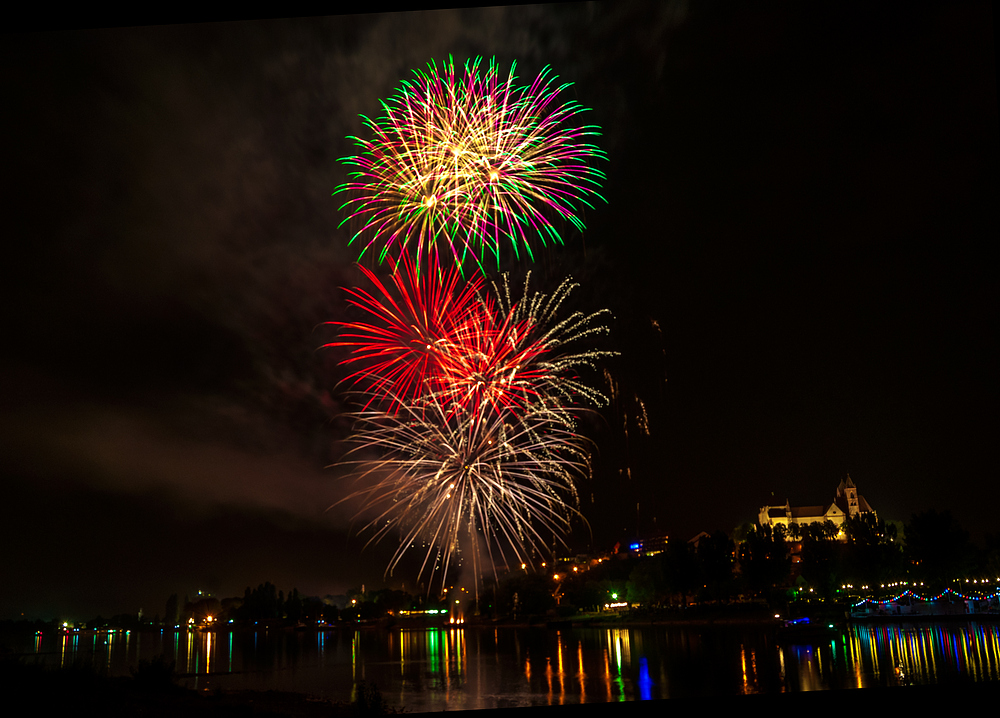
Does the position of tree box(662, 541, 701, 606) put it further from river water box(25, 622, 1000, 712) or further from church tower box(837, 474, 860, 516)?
church tower box(837, 474, 860, 516)

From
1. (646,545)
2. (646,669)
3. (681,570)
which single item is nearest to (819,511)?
(646,545)

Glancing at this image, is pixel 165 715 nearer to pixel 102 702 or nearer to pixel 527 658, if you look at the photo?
pixel 102 702

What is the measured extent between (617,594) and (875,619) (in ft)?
128

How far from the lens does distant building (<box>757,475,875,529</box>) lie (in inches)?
3590

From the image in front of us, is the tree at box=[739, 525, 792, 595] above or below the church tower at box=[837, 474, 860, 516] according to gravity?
below

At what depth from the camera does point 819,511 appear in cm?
10006

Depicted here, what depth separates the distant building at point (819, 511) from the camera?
91.2m

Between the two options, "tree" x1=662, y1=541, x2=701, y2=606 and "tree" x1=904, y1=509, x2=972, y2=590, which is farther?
"tree" x1=662, y1=541, x2=701, y2=606

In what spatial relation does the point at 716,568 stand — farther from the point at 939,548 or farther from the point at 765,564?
the point at 939,548

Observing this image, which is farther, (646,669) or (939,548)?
(939,548)

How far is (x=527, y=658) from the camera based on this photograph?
36.0 metres

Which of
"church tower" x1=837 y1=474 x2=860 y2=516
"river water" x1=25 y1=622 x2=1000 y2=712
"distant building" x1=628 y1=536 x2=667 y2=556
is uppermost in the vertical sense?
"church tower" x1=837 y1=474 x2=860 y2=516

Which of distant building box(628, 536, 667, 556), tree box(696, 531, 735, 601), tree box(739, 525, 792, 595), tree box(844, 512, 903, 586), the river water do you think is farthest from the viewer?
distant building box(628, 536, 667, 556)

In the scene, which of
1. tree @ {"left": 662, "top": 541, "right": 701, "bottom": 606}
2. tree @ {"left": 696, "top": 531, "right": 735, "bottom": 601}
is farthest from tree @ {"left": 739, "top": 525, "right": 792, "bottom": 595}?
tree @ {"left": 662, "top": 541, "right": 701, "bottom": 606}
